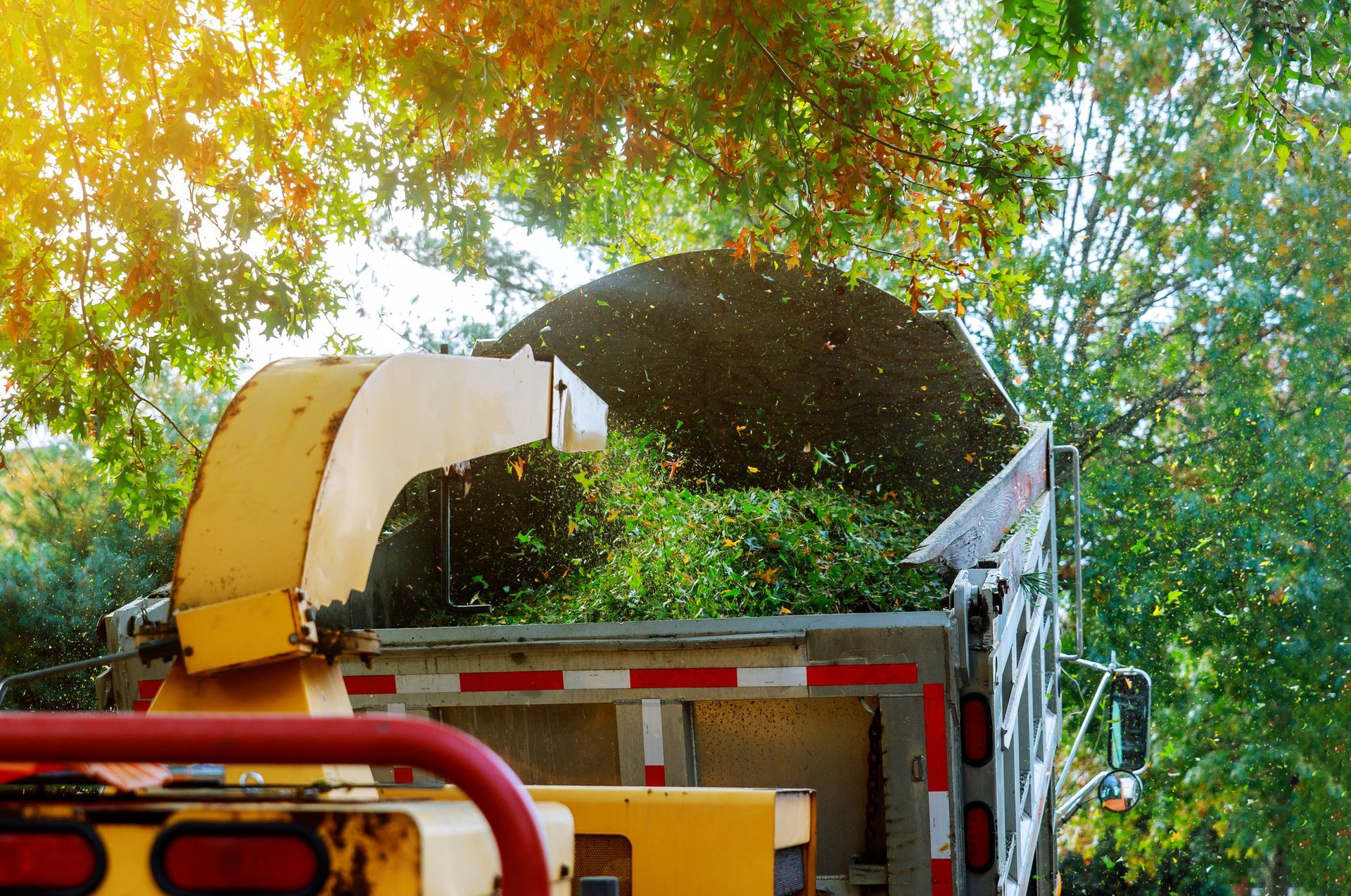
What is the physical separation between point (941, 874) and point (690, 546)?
1662 mm

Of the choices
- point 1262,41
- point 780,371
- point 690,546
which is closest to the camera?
point 1262,41

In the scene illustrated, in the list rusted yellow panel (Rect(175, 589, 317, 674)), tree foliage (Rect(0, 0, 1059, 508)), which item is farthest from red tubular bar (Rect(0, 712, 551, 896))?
tree foliage (Rect(0, 0, 1059, 508))

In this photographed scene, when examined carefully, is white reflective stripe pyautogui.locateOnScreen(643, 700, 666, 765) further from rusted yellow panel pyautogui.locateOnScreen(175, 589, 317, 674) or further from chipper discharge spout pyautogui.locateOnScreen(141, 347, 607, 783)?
rusted yellow panel pyautogui.locateOnScreen(175, 589, 317, 674)

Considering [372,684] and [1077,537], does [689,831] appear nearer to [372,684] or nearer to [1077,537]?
[372,684]

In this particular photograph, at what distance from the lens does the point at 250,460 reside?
1.66 metres

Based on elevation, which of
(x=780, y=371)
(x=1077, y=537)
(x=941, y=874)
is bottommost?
(x=941, y=874)

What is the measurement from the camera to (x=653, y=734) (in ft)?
9.56

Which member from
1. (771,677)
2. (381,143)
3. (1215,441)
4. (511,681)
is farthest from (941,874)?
(1215,441)

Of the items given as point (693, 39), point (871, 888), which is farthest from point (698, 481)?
point (871, 888)

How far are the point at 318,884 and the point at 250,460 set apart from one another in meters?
0.78

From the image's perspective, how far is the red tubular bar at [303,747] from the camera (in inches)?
40.9

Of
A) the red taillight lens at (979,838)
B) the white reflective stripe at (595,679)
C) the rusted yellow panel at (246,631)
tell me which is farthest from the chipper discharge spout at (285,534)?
the red taillight lens at (979,838)

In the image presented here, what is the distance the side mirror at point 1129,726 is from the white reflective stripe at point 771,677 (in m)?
2.78

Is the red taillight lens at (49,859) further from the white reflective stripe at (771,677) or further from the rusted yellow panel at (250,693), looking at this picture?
the white reflective stripe at (771,677)
